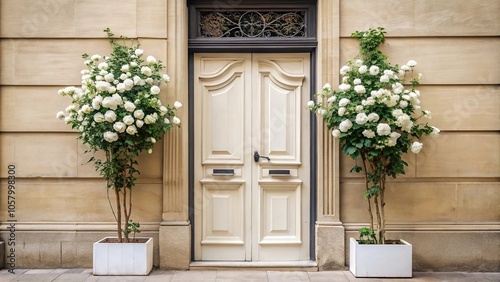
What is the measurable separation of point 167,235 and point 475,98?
15.3 feet

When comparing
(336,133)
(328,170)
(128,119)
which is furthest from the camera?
(328,170)

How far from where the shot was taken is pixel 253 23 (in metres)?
6.92

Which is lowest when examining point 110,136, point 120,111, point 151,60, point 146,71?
point 110,136

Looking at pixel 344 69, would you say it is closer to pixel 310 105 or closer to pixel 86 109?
pixel 310 105

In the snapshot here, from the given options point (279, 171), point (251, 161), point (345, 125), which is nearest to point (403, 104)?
point (345, 125)

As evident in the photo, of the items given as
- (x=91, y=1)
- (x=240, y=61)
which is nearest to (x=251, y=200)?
(x=240, y=61)

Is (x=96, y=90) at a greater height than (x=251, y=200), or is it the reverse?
(x=96, y=90)

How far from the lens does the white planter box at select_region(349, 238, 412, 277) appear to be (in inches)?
244

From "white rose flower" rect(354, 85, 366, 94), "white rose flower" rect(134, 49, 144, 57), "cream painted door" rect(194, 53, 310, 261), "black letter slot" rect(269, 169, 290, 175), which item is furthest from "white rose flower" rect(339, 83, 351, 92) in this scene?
"white rose flower" rect(134, 49, 144, 57)

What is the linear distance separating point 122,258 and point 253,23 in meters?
3.68

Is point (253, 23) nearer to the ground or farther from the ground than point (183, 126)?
farther from the ground

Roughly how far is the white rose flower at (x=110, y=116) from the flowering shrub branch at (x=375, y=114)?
2.48 m

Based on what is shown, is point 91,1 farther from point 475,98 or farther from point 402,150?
point 475,98

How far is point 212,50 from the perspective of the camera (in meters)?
6.88
